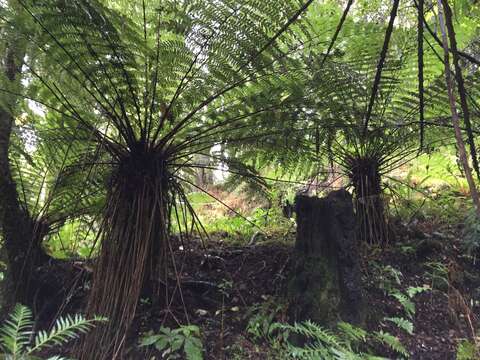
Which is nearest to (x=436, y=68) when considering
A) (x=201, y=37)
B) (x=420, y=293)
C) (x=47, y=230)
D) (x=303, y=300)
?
(x=420, y=293)

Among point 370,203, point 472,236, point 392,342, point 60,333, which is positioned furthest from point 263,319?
point 472,236

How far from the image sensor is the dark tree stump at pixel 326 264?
4.85ft

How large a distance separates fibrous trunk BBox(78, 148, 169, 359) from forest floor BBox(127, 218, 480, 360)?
14 centimetres

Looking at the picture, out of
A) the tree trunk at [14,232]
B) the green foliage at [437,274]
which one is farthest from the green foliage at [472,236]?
the tree trunk at [14,232]

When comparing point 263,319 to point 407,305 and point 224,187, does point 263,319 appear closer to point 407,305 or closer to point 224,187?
point 407,305

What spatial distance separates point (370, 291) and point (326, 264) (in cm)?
32

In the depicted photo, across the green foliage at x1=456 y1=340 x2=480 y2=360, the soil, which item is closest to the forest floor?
the soil

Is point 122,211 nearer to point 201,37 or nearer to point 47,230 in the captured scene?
point 47,230

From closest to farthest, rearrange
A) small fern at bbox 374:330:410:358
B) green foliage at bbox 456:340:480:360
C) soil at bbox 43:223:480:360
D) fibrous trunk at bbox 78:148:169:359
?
green foliage at bbox 456:340:480:360, small fern at bbox 374:330:410:358, fibrous trunk at bbox 78:148:169:359, soil at bbox 43:223:480:360

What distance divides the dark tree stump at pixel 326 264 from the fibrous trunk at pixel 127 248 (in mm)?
605

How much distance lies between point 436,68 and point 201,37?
1556 mm

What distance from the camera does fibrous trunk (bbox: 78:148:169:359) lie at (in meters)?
1.35

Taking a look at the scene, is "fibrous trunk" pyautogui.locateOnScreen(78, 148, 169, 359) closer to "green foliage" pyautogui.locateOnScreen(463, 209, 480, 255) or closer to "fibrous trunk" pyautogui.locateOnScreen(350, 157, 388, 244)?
"fibrous trunk" pyautogui.locateOnScreen(350, 157, 388, 244)

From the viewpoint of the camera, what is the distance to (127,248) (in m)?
1.52
